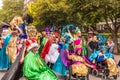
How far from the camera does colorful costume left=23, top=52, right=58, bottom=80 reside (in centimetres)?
769

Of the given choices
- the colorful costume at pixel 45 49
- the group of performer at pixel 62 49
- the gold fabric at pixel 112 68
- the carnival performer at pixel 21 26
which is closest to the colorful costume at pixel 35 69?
the group of performer at pixel 62 49

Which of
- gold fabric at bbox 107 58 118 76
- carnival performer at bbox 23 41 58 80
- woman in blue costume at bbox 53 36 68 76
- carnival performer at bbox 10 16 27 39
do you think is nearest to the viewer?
carnival performer at bbox 23 41 58 80

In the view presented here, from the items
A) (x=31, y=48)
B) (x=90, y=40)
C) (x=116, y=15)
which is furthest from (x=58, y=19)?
(x=31, y=48)

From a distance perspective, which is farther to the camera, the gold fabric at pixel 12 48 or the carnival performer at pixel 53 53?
the carnival performer at pixel 53 53

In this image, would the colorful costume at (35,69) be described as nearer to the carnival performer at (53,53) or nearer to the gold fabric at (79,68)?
the gold fabric at (79,68)

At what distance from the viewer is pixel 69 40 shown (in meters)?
14.1

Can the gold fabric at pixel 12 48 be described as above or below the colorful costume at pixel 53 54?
→ above

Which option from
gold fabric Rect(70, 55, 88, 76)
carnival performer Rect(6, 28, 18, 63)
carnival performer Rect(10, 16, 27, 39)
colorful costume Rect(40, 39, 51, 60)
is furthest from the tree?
gold fabric Rect(70, 55, 88, 76)

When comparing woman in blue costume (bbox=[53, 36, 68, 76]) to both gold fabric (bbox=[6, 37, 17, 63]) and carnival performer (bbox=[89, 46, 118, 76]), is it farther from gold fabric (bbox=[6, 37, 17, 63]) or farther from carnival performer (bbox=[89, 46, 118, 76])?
gold fabric (bbox=[6, 37, 17, 63])

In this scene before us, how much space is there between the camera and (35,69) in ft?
25.4

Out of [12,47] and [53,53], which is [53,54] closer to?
[53,53]

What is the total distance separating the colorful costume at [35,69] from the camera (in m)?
7.69

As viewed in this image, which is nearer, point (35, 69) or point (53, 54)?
point (35, 69)

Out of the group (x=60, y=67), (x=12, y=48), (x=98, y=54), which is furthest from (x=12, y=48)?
(x=98, y=54)
